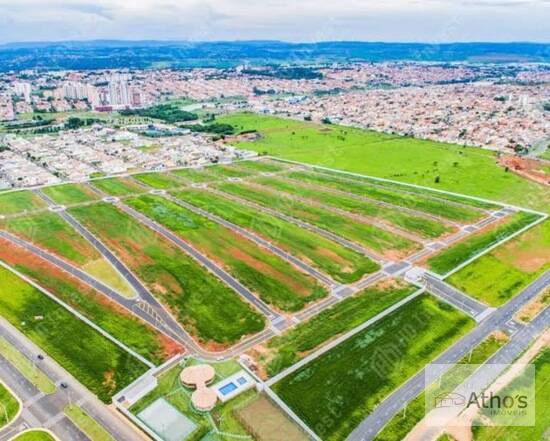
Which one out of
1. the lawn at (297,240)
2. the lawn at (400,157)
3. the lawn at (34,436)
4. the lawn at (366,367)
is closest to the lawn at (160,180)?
the lawn at (297,240)

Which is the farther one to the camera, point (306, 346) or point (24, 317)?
point (24, 317)

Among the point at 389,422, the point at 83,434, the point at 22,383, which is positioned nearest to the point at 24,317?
the point at 22,383

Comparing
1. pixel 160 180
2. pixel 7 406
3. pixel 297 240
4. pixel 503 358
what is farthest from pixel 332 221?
pixel 7 406

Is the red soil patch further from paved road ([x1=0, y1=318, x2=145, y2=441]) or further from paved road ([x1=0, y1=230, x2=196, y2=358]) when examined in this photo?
paved road ([x1=0, y1=318, x2=145, y2=441])

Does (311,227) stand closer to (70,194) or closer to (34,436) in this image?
(34,436)

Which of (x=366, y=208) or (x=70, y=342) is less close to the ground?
(x=366, y=208)

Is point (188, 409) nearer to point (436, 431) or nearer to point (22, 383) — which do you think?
point (22, 383)
